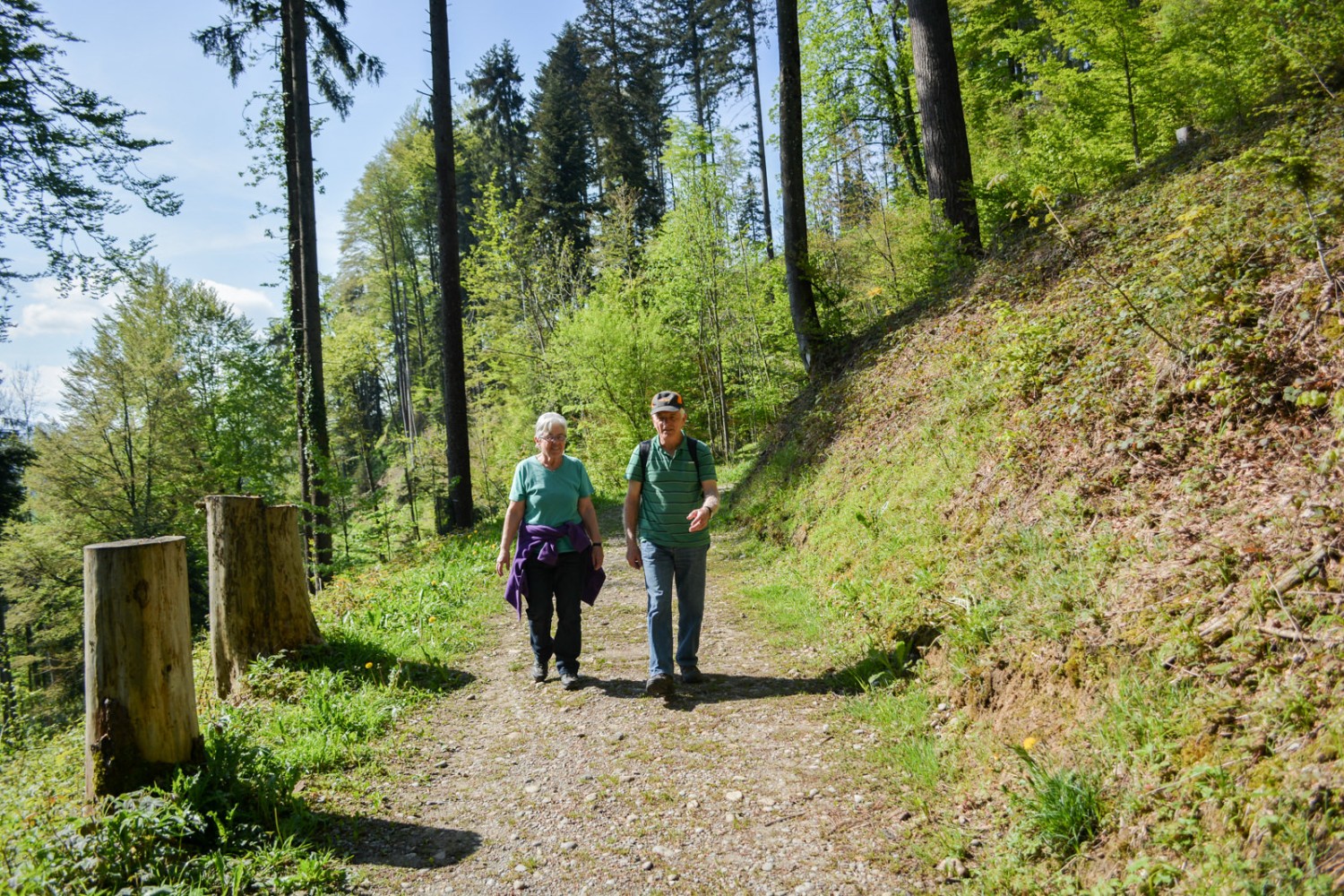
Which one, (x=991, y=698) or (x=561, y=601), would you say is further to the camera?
(x=561, y=601)

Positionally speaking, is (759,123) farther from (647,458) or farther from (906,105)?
(647,458)

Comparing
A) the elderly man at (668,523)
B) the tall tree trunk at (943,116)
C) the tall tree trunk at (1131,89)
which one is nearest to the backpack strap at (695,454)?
the elderly man at (668,523)

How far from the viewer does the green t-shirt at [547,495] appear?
5426mm

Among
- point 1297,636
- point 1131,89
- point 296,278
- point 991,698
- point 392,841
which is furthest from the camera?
point 296,278

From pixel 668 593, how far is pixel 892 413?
4.14 m

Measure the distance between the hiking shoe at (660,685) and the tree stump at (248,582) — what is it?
283 centimetres

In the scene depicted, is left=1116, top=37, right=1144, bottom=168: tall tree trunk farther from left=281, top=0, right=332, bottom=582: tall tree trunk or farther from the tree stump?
left=281, top=0, right=332, bottom=582: tall tree trunk

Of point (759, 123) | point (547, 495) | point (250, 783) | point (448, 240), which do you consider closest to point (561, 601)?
point (547, 495)

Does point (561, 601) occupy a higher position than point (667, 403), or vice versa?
point (667, 403)

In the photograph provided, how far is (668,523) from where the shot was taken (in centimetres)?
511

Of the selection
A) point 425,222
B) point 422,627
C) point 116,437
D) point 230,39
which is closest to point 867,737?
point 422,627

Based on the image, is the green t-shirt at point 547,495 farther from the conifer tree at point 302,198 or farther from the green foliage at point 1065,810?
the conifer tree at point 302,198

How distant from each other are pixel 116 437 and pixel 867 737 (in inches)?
978

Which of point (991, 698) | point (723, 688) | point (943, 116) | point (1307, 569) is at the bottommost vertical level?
point (723, 688)
